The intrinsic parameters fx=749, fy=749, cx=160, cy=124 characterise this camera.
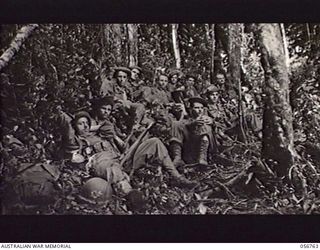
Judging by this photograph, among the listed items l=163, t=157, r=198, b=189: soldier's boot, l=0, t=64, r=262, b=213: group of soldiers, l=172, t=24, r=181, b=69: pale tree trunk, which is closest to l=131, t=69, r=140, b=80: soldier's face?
l=0, t=64, r=262, b=213: group of soldiers

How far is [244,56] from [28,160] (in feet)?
1.97

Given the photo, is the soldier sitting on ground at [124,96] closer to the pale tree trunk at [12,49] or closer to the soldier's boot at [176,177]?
the soldier's boot at [176,177]

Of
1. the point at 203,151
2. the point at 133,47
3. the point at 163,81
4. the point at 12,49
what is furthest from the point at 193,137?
the point at 12,49

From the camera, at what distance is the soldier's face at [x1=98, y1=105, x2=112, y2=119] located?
73.7 inches

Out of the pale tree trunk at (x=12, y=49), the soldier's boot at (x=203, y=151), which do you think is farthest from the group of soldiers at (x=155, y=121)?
the pale tree trunk at (x=12, y=49)

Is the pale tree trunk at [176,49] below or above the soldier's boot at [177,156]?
above

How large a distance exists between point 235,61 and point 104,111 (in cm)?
35

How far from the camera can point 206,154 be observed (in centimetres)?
187

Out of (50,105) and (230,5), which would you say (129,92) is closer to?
(50,105)

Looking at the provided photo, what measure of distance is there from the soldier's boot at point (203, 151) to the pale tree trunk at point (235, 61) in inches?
3.4

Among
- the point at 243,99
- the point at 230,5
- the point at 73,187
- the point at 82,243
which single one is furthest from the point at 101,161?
the point at 230,5

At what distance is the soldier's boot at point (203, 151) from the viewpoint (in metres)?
1.87

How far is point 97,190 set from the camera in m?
1.87

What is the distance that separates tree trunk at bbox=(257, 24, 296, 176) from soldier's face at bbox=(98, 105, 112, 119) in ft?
1.27
